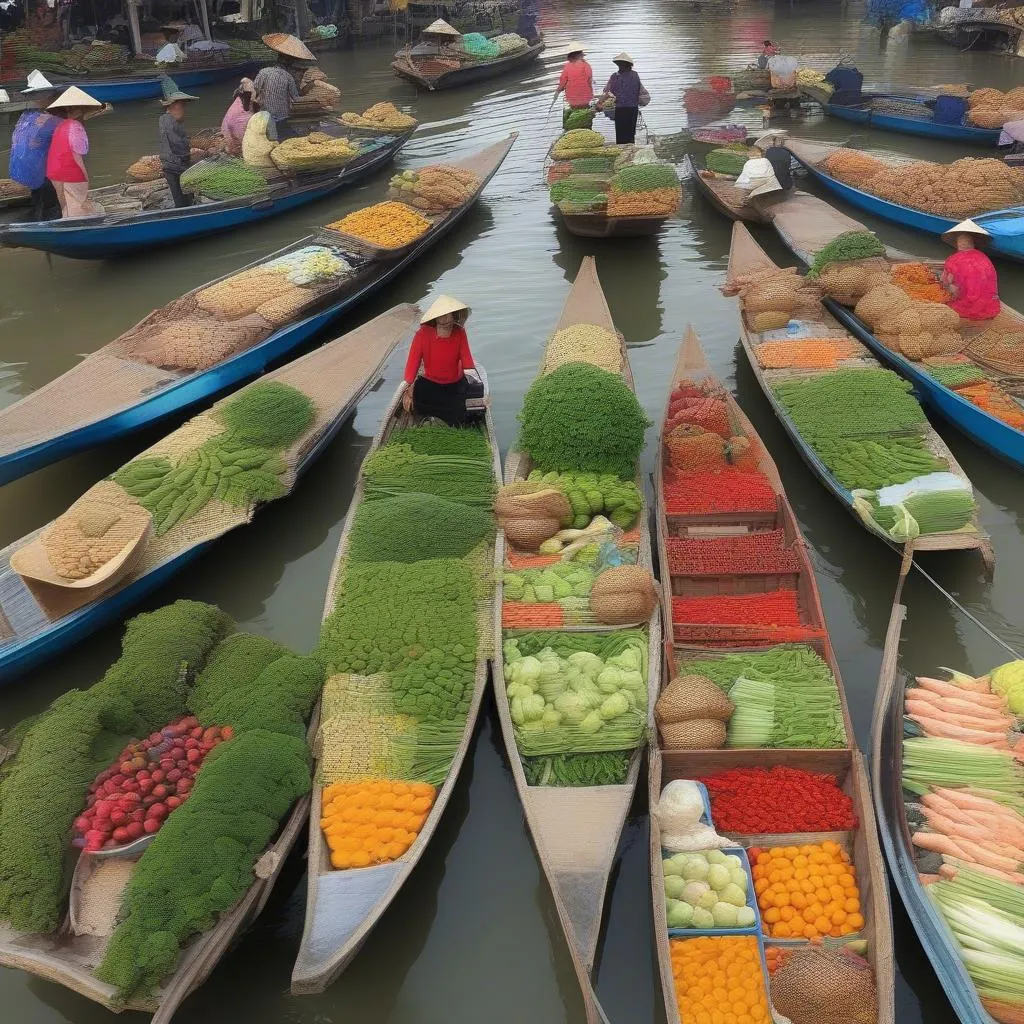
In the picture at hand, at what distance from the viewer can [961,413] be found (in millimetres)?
7480

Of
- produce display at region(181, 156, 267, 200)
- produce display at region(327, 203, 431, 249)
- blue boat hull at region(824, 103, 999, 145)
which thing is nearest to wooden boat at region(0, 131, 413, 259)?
produce display at region(181, 156, 267, 200)

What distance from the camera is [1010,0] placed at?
24.5 m

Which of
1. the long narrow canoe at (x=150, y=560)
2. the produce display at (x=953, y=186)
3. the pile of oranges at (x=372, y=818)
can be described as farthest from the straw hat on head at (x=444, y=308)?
the produce display at (x=953, y=186)

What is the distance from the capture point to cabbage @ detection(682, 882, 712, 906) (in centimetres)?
392

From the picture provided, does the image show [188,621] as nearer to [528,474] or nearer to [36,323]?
[528,474]

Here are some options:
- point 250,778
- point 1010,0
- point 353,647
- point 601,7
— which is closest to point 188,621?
point 353,647

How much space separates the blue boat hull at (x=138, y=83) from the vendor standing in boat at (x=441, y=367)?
17.3 m

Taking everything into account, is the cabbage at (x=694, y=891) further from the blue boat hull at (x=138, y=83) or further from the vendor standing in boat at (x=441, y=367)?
the blue boat hull at (x=138, y=83)

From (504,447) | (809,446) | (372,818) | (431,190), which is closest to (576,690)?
(372,818)

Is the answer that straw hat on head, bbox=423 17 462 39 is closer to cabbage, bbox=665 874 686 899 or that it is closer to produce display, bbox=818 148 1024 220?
produce display, bbox=818 148 1024 220

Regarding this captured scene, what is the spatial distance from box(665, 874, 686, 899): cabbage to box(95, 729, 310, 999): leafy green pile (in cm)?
169

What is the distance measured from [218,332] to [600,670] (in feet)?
17.5

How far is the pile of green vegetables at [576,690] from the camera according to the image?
461cm

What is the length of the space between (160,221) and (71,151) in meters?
1.31
